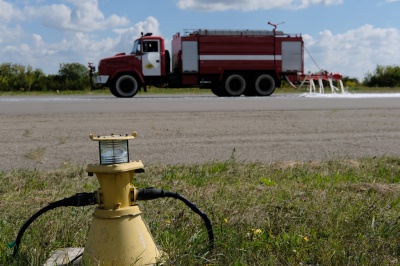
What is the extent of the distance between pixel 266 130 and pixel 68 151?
3.34 m

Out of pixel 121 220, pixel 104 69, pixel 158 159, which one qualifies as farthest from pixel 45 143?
pixel 104 69

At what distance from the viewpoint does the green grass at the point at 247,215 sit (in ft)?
9.49

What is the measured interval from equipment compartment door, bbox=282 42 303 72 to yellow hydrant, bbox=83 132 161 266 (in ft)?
72.1

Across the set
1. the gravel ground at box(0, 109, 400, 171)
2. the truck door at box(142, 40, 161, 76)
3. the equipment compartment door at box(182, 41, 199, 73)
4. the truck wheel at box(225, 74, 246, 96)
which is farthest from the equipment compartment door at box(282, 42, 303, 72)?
the gravel ground at box(0, 109, 400, 171)

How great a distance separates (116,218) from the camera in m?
2.46

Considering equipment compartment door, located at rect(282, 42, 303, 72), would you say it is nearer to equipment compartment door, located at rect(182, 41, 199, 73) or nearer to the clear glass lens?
equipment compartment door, located at rect(182, 41, 199, 73)

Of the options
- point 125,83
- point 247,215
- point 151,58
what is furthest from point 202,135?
point 151,58

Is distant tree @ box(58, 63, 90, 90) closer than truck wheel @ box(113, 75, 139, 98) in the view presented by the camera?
No

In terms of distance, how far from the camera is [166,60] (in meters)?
22.1

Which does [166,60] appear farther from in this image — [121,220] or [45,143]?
[121,220]

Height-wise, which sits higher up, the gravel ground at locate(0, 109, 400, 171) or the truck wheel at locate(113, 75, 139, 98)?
the truck wheel at locate(113, 75, 139, 98)

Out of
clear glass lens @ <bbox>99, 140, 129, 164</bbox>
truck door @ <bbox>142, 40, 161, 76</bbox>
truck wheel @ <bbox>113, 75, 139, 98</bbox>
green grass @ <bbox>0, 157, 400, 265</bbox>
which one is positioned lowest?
green grass @ <bbox>0, 157, 400, 265</bbox>

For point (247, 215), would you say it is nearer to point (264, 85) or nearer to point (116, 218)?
point (116, 218)

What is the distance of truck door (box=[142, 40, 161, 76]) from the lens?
850 inches
